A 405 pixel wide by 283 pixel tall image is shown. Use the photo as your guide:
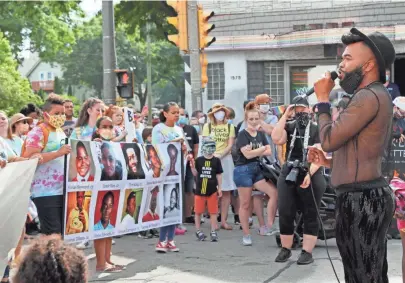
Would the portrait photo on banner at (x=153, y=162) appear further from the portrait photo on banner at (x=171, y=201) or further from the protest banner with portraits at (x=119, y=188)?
the portrait photo on banner at (x=171, y=201)

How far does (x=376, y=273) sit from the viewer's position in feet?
16.7

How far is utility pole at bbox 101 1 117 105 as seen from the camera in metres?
17.5

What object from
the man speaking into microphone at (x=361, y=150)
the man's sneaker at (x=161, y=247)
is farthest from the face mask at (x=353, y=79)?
the man's sneaker at (x=161, y=247)

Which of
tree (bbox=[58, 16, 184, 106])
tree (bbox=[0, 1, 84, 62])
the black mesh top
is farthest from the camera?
tree (bbox=[58, 16, 184, 106])

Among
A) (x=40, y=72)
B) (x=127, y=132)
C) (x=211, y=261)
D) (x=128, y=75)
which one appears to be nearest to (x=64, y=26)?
(x=128, y=75)

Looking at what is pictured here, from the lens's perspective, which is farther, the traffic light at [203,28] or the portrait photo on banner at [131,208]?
the traffic light at [203,28]

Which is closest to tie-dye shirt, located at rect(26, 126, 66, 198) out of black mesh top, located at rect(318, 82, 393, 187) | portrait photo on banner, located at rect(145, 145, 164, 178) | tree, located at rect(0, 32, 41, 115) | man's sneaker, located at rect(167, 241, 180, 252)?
portrait photo on banner, located at rect(145, 145, 164, 178)

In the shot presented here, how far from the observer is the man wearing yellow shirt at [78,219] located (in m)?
8.40

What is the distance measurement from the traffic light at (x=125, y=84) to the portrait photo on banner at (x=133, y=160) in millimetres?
8292

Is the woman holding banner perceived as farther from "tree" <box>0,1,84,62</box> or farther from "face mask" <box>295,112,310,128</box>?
"tree" <box>0,1,84,62</box>

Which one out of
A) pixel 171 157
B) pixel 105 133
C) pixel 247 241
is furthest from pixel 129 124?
pixel 105 133

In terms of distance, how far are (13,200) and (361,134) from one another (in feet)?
11.5

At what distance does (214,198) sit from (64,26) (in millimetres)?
36120

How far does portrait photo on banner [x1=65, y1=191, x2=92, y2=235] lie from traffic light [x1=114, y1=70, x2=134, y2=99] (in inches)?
373
